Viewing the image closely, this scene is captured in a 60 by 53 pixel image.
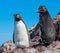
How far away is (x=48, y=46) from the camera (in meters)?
23.7

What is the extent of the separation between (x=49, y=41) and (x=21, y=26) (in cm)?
228

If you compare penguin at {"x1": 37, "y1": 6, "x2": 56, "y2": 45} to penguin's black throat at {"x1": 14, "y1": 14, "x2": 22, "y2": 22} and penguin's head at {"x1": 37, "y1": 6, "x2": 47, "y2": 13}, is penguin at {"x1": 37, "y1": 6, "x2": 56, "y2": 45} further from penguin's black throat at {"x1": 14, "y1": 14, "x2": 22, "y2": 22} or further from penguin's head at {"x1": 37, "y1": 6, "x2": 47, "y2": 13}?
penguin's black throat at {"x1": 14, "y1": 14, "x2": 22, "y2": 22}

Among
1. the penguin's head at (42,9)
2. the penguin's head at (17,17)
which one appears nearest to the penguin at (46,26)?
the penguin's head at (42,9)

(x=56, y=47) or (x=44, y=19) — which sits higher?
(x=44, y=19)

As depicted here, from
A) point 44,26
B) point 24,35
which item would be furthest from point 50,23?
point 24,35

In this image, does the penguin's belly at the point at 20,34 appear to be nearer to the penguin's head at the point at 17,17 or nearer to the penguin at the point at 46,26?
the penguin's head at the point at 17,17

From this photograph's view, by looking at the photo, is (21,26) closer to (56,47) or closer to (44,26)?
(44,26)

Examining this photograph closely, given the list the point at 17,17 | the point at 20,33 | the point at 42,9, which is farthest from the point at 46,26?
the point at 17,17

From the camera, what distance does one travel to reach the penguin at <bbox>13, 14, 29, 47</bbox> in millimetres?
24828

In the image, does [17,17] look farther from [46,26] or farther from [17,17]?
[46,26]

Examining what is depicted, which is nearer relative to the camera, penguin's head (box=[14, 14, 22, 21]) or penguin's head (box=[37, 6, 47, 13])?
penguin's head (box=[14, 14, 22, 21])

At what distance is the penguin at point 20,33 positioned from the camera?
24828mm

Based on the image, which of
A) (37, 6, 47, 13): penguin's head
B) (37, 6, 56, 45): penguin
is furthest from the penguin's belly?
(37, 6, 47, 13): penguin's head

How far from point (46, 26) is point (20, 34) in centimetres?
195
